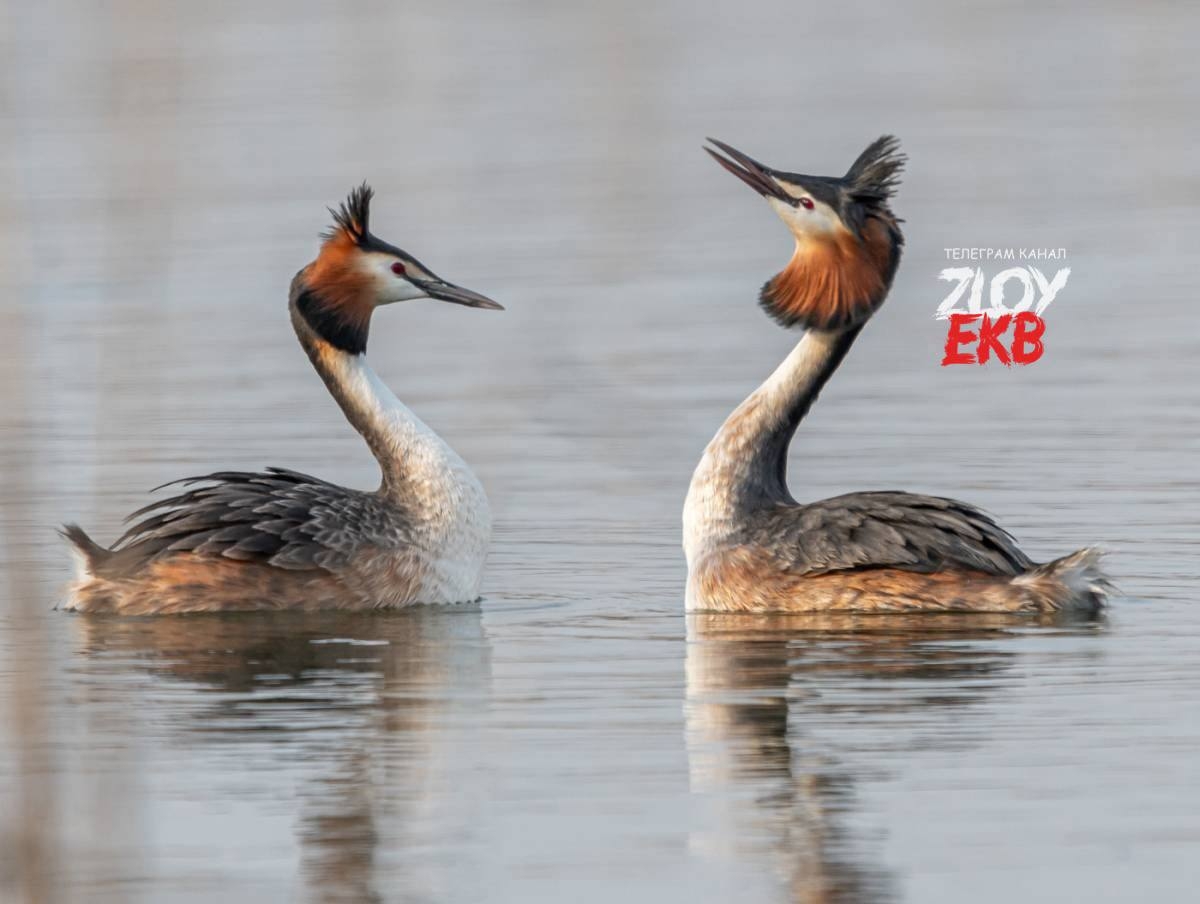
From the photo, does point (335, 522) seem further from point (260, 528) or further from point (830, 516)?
point (830, 516)

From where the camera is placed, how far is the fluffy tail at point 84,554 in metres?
10.6

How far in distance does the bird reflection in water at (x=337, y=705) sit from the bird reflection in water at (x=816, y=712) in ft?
2.36

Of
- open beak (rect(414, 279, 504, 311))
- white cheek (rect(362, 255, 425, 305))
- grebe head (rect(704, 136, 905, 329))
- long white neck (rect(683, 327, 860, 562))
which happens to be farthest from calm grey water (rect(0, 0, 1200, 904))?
grebe head (rect(704, 136, 905, 329))

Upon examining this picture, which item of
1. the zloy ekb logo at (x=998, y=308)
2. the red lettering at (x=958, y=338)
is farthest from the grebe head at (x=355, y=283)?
the zloy ekb logo at (x=998, y=308)

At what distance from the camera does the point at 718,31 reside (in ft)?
103

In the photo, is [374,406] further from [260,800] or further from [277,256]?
[277,256]

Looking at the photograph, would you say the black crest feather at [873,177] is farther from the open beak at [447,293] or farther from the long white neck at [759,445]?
the open beak at [447,293]

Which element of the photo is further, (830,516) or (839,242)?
(839,242)

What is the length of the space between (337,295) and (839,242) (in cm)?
209

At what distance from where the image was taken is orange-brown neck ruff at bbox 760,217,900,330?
11.2 m

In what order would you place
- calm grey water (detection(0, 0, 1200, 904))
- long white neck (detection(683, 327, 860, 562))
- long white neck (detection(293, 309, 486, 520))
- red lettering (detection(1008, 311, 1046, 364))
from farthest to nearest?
1. red lettering (detection(1008, 311, 1046, 364))
2. long white neck (detection(293, 309, 486, 520))
3. long white neck (detection(683, 327, 860, 562))
4. calm grey water (detection(0, 0, 1200, 904))

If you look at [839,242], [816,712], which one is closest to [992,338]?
[839,242]

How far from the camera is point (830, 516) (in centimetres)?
1054

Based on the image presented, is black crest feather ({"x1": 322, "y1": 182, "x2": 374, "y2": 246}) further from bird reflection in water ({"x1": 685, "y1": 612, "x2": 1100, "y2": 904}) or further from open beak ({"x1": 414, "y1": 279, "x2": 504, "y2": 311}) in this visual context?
bird reflection in water ({"x1": 685, "y1": 612, "x2": 1100, "y2": 904})
